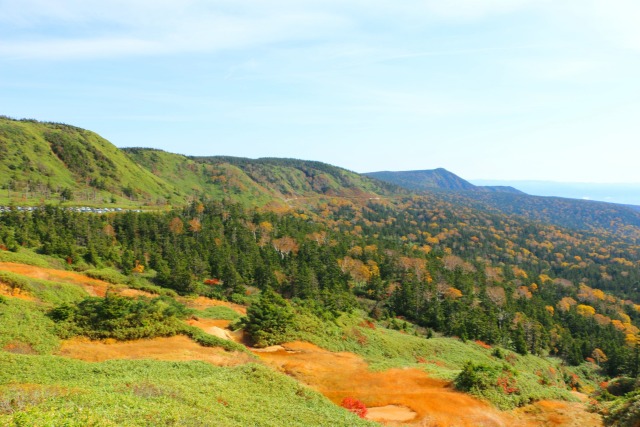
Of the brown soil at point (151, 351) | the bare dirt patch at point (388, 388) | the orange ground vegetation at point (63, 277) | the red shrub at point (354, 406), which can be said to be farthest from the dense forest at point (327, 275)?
the red shrub at point (354, 406)

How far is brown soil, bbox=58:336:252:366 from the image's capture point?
29.0 m

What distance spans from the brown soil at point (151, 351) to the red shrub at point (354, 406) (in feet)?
30.7

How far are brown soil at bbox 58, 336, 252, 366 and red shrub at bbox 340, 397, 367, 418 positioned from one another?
30.7ft

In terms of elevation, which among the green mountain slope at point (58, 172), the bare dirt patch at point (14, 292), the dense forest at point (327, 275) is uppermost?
the green mountain slope at point (58, 172)

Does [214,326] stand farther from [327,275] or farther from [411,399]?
[327,275]

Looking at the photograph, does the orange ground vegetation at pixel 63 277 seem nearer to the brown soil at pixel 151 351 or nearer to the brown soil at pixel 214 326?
the brown soil at pixel 214 326

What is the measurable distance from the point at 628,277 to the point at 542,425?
20575 cm

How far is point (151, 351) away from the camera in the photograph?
1252 inches

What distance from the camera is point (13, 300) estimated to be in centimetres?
3278

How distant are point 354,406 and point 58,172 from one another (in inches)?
7394

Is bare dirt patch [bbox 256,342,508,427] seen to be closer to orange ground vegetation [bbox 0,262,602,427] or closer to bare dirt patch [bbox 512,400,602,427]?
orange ground vegetation [bbox 0,262,602,427]

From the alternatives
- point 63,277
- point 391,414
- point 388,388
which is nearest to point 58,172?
point 63,277

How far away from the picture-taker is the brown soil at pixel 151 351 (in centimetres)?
2902

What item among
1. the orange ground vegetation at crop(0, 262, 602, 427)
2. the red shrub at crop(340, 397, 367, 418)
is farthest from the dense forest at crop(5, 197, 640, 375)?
the red shrub at crop(340, 397, 367, 418)
